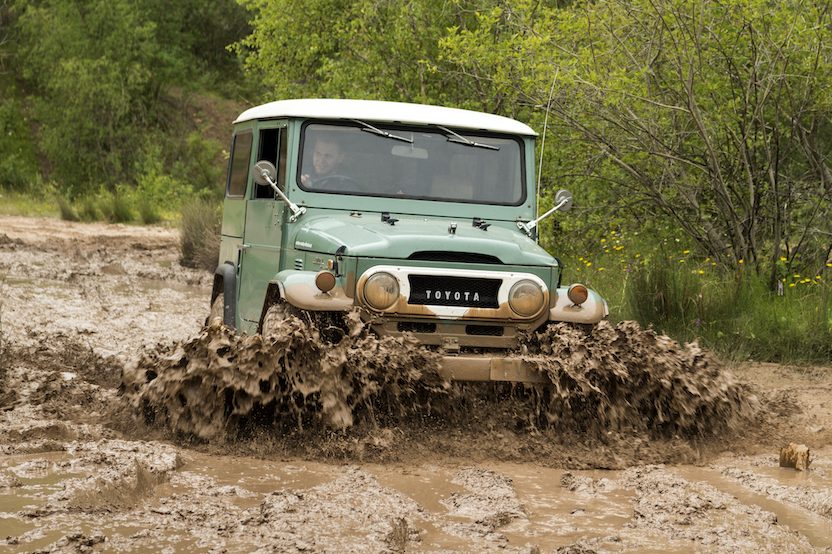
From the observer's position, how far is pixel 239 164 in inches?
365

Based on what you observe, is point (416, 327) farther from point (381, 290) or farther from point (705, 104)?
point (705, 104)

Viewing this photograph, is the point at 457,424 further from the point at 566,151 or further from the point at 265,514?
the point at 566,151

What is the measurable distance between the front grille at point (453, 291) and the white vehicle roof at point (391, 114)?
4.78 ft

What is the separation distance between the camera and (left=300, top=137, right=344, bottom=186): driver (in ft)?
26.0

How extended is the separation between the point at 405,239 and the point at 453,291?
408mm

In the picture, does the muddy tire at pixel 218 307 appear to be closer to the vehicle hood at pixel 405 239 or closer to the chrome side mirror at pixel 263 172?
the chrome side mirror at pixel 263 172

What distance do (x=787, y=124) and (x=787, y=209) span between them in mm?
1264

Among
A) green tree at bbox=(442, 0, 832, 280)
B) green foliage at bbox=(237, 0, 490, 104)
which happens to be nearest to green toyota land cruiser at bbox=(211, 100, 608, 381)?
green tree at bbox=(442, 0, 832, 280)

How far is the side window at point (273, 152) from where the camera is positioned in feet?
26.4

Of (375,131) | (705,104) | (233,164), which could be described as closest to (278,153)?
(375,131)

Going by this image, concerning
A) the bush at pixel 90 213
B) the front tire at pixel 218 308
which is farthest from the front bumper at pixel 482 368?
the bush at pixel 90 213

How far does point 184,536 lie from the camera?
4.84 meters

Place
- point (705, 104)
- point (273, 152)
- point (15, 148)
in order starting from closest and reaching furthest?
point (273, 152) → point (705, 104) → point (15, 148)

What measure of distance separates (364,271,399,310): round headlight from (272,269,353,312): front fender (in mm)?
124
